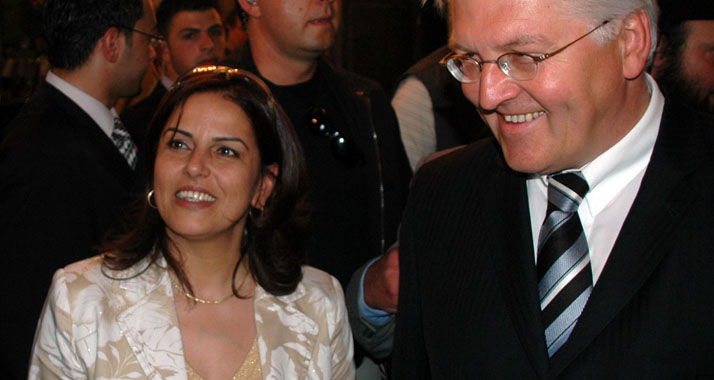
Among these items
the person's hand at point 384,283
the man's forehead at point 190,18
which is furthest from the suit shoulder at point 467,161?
the man's forehead at point 190,18

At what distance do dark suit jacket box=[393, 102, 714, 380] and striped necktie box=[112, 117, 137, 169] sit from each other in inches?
60.9

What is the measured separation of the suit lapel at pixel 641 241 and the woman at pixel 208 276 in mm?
883

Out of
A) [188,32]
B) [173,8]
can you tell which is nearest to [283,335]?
[188,32]

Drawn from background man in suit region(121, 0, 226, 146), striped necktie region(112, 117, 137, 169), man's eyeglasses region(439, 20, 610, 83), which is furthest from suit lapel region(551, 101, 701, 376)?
background man in suit region(121, 0, 226, 146)

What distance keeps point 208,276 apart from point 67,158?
82 centimetres

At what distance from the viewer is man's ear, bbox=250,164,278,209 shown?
2.17 meters

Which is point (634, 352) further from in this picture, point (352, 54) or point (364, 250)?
point (352, 54)

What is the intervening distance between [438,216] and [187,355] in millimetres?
772

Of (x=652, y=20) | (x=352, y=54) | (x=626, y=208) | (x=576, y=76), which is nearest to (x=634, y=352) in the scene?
(x=626, y=208)

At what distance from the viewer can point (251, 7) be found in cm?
271

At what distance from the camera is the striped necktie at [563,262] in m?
1.37

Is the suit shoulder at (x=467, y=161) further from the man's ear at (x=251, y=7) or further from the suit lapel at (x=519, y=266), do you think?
the man's ear at (x=251, y=7)

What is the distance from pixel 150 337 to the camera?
5.99ft

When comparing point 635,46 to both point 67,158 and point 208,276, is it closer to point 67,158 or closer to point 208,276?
point 208,276
